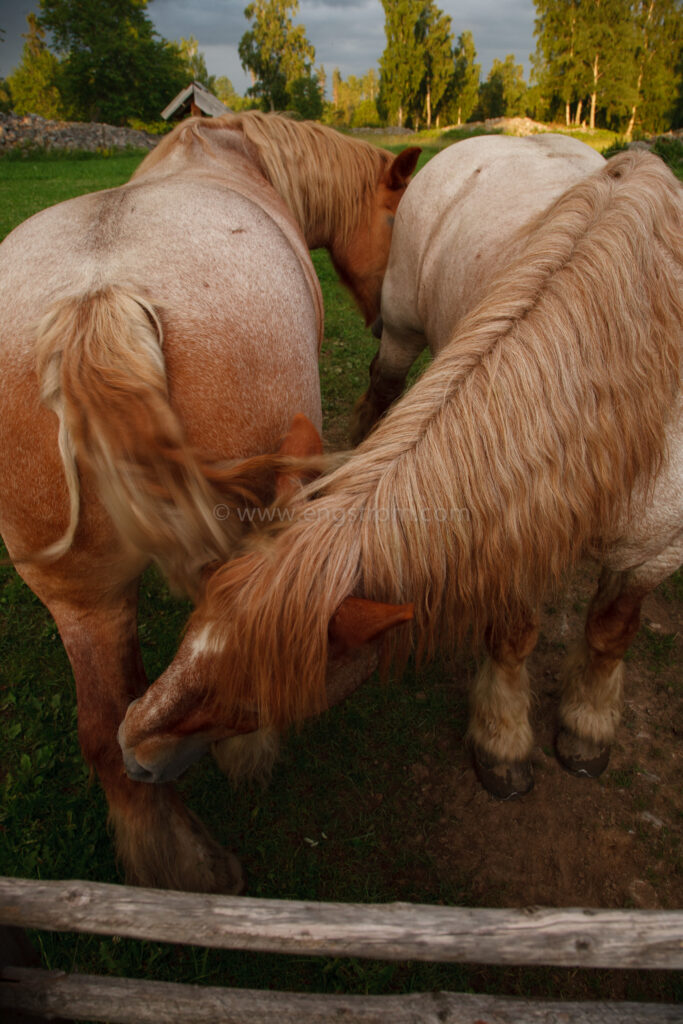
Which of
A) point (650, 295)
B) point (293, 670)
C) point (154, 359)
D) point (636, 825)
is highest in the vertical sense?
point (650, 295)

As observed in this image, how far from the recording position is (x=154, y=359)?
4.59 feet

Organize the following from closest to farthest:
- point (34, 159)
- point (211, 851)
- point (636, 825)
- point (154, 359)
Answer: point (154, 359) < point (211, 851) < point (636, 825) < point (34, 159)

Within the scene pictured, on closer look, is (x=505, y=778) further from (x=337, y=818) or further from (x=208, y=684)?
(x=208, y=684)

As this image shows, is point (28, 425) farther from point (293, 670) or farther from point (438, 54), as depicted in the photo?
point (438, 54)

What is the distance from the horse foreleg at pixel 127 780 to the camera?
1744mm

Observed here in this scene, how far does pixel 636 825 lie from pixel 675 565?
1.14 meters

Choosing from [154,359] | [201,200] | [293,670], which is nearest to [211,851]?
[293,670]

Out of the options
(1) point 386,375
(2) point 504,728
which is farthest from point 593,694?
(1) point 386,375

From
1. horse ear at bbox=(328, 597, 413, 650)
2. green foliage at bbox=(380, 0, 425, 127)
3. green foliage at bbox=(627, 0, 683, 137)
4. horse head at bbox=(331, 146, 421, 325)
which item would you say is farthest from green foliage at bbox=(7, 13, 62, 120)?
horse ear at bbox=(328, 597, 413, 650)

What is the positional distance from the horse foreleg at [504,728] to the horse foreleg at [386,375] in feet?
7.16

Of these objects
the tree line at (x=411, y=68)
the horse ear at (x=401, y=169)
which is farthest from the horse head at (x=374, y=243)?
the tree line at (x=411, y=68)

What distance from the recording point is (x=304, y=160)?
341cm

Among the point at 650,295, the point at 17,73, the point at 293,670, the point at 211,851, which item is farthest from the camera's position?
the point at 17,73

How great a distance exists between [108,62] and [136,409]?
50.4m
